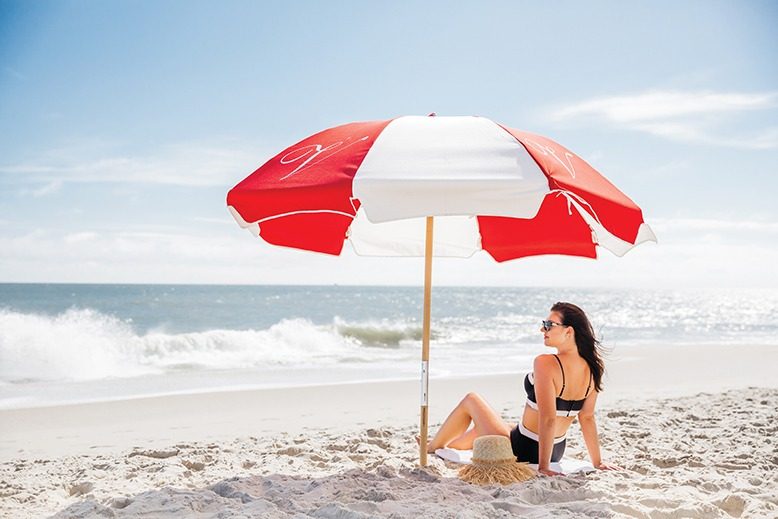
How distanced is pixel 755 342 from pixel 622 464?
1552cm

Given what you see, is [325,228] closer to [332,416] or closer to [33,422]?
[332,416]

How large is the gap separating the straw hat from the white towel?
6.4 inches

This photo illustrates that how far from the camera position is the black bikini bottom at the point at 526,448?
4262 millimetres

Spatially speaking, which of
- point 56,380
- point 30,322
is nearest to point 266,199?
point 56,380

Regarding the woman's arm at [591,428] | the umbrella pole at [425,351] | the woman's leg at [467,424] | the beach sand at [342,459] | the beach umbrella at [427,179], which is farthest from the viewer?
the woman's leg at [467,424]

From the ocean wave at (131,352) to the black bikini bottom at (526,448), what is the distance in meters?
8.07

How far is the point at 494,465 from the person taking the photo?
4.03 metres

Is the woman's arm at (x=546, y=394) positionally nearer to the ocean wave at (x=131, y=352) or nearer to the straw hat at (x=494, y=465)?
the straw hat at (x=494, y=465)

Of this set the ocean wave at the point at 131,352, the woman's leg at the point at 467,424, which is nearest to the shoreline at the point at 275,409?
the woman's leg at the point at 467,424

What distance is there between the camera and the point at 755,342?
18.0 metres

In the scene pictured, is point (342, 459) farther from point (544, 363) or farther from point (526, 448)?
point (544, 363)

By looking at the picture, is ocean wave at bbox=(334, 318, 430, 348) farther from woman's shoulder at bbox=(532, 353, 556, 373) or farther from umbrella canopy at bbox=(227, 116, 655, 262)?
umbrella canopy at bbox=(227, 116, 655, 262)

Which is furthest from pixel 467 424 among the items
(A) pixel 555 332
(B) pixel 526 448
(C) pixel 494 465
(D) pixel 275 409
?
(D) pixel 275 409

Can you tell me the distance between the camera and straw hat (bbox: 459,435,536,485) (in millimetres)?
3967
